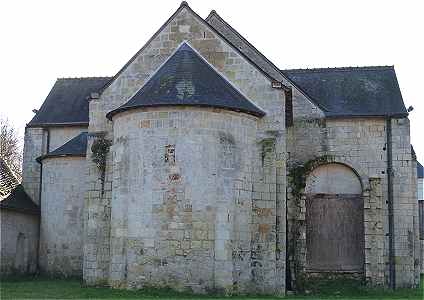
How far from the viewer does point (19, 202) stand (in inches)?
1053

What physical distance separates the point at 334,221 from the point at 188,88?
28.6 feet

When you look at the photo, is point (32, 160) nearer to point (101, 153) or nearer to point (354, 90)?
point (101, 153)

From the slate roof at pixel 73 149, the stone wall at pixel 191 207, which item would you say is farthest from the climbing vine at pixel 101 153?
the slate roof at pixel 73 149

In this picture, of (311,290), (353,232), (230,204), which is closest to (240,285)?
(230,204)

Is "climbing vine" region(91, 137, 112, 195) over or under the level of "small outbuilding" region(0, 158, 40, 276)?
over

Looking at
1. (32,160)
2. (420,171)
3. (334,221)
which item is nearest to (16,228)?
(32,160)

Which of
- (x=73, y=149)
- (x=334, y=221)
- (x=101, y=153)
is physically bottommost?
(x=334, y=221)

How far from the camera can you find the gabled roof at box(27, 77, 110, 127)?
29797 mm

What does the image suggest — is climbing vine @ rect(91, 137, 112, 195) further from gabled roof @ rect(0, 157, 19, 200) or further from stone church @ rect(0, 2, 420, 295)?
gabled roof @ rect(0, 157, 19, 200)

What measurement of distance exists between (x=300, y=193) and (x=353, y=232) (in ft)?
8.65

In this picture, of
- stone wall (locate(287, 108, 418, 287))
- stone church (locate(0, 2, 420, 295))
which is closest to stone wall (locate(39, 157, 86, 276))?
stone church (locate(0, 2, 420, 295))

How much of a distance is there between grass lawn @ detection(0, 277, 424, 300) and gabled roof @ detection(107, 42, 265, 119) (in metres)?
5.67

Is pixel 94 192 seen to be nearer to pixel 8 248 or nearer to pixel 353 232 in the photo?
pixel 8 248

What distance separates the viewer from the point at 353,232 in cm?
2498
